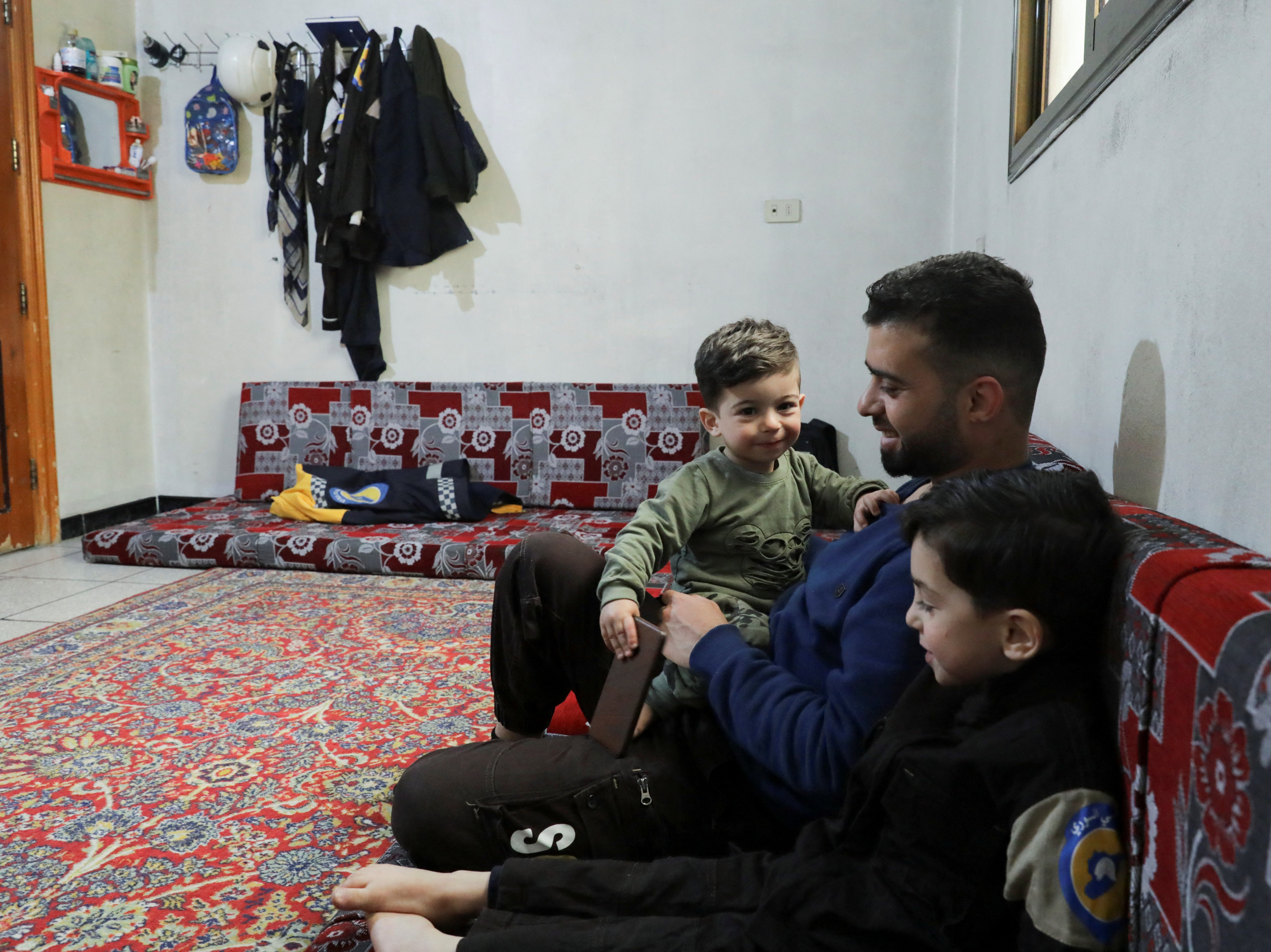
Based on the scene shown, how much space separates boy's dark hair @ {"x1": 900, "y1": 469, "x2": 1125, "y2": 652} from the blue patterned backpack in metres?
4.24

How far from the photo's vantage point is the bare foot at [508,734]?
1.50m

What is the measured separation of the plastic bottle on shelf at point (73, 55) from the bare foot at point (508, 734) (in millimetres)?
3763

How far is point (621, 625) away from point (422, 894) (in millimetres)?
402

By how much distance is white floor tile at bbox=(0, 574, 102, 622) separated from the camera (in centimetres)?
311

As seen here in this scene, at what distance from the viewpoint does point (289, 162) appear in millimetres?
4180

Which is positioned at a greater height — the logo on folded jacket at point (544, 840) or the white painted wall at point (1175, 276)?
the white painted wall at point (1175, 276)

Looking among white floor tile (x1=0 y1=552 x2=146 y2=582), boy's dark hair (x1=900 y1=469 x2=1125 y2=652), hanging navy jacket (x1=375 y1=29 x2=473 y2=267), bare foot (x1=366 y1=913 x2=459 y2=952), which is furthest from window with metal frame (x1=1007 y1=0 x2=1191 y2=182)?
white floor tile (x1=0 y1=552 x2=146 y2=582)

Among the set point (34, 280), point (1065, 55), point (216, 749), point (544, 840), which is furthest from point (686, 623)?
point (34, 280)

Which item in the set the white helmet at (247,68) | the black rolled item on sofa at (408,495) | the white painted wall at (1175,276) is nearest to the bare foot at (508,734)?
the white painted wall at (1175,276)

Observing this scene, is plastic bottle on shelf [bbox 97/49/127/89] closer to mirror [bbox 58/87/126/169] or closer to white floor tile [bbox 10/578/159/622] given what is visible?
mirror [bbox 58/87/126/169]

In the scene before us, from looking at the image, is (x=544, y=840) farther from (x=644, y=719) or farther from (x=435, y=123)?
(x=435, y=123)

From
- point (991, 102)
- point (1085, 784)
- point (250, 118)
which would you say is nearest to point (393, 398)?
point (250, 118)

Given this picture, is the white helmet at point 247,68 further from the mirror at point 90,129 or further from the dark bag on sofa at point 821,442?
the dark bag on sofa at point 821,442

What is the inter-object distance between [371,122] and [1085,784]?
12.9ft
